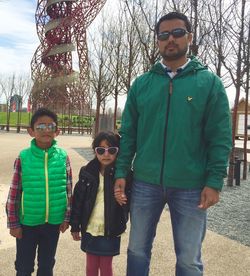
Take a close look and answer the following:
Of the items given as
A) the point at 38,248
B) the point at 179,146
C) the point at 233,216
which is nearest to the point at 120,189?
the point at 179,146

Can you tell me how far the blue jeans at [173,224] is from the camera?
7.51 feet

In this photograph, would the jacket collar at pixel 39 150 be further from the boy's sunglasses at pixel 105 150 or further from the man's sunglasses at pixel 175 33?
→ the man's sunglasses at pixel 175 33

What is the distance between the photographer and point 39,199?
2.69 m

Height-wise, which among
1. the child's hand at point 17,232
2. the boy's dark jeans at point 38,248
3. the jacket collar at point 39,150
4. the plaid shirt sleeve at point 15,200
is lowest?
the boy's dark jeans at point 38,248

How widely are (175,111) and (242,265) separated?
2.20 metres

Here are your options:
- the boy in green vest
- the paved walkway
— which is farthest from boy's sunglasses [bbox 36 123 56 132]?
the paved walkway

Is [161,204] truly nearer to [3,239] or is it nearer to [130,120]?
[130,120]

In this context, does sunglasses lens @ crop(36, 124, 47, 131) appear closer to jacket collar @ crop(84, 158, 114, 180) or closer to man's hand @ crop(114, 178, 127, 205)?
jacket collar @ crop(84, 158, 114, 180)

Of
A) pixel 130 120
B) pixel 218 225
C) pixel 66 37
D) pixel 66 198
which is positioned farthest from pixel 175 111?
pixel 66 37

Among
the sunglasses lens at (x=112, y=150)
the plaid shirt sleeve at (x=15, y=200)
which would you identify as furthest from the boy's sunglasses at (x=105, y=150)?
the plaid shirt sleeve at (x=15, y=200)

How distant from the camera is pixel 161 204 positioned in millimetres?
2418

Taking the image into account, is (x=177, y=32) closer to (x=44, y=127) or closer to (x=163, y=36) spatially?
(x=163, y=36)

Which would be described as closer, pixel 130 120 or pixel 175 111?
pixel 175 111

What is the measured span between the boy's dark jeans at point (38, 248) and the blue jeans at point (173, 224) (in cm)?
64
